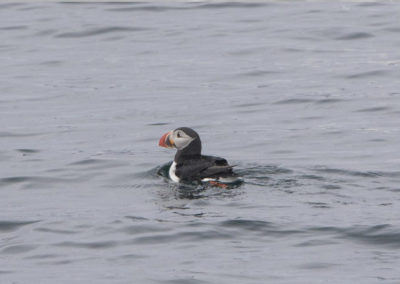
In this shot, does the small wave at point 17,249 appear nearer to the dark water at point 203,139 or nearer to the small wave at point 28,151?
the dark water at point 203,139

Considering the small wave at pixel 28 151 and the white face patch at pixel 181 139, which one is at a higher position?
the white face patch at pixel 181 139

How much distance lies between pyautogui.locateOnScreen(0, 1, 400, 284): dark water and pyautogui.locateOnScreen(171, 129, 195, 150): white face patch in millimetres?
476

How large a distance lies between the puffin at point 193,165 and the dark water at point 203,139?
0.50ft

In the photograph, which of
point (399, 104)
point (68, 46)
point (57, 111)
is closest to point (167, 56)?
point (68, 46)

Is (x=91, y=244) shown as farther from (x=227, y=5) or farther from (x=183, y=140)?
(x=227, y=5)

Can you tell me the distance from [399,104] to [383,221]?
660 centimetres

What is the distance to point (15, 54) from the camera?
21047 millimetres

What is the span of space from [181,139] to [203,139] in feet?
7.28

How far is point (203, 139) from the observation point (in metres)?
13.9

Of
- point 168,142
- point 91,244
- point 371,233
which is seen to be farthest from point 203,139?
point 371,233

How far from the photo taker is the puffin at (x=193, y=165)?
1063 cm

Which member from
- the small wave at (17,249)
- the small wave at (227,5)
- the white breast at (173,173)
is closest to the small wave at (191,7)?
the small wave at (227,5)

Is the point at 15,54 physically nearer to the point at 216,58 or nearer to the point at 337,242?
the point at 216,58

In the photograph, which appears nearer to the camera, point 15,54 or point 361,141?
point 361,141
